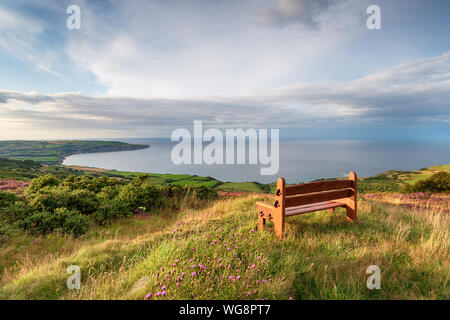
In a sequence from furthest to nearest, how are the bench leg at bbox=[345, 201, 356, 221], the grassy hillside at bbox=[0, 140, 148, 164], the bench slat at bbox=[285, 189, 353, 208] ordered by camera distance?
the grassy hillside at bbox=[0, 140, 148, 164], the bench leg at bbox=[345, 201, 356, 221], the bench slat at bbox=[285, 189, 353, 208]

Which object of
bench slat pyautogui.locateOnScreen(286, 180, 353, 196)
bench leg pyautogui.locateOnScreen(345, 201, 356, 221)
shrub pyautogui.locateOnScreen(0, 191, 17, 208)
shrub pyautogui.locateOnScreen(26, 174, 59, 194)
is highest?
bench slat pyautogui.locateOnScreen(286, 180, 353, 196)

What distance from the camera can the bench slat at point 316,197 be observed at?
14.5ft

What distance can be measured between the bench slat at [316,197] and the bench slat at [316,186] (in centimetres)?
14

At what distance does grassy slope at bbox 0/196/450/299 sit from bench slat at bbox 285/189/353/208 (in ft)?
2.29

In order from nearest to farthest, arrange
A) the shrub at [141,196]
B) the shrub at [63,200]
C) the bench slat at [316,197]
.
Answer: the bench slat at [316,197] < the shrub at [63,200] < the shrub at [141,196]

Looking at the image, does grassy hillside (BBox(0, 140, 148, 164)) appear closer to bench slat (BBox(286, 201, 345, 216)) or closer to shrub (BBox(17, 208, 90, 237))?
shrub (BBox(17, 208, 90, 237))

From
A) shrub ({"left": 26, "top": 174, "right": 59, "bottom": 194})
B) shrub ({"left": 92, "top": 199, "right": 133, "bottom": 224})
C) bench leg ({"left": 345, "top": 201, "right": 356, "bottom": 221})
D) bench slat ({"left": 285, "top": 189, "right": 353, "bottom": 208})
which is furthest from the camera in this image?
shrub ({"left": 26, "top": 174, "right": 59, "bottom": 194})

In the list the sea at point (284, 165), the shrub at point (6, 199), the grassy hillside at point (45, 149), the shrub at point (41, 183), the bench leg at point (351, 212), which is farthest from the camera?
the grassy hillside at point (45, 149)

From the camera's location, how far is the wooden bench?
4.25m

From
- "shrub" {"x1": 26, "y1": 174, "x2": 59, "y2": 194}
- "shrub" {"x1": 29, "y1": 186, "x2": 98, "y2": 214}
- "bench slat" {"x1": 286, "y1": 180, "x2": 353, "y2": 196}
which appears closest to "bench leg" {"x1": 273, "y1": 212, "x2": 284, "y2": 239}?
"bench slat" {"x1": 286, "y1": 180, "x2": 353, "y2": 196}

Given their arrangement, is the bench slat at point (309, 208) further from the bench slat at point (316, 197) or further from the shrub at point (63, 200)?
the shrub at point (63, 200)

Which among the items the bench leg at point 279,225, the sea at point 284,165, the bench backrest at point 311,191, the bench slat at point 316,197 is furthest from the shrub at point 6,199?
the sea at point 284,165

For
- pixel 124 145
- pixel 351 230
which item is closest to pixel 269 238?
pixel 351 230
